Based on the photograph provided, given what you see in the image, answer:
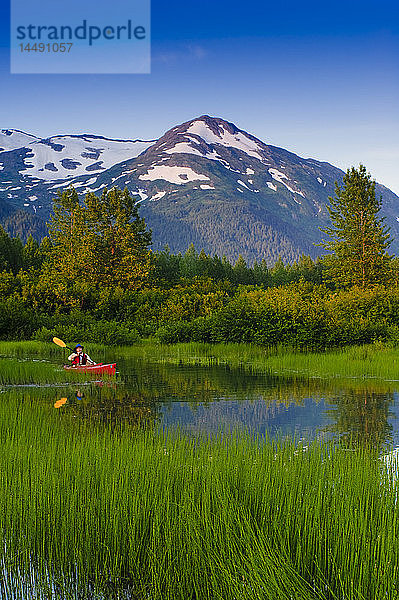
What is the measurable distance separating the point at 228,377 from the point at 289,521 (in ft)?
42.3

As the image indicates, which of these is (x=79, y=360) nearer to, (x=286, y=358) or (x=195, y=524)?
(x=286, y=358)

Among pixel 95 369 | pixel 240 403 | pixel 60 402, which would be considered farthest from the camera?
pixel 95 369

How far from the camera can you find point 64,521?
504 cm

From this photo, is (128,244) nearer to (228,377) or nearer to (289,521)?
(228,377)

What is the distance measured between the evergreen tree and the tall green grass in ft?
116

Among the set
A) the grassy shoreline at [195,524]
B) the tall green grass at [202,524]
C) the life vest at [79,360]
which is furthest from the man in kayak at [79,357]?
the tall green grass at [202,524]

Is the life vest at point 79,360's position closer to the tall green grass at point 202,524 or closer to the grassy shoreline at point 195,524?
the grassy shoreline at point 195,524

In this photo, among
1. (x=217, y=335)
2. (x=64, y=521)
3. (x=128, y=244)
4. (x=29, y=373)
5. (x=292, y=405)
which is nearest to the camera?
(x=64, y=521)

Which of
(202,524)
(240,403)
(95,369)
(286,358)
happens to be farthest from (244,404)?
(202,524)

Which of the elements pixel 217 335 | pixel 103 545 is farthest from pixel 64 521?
pixel 217 335

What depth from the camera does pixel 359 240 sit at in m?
41.4

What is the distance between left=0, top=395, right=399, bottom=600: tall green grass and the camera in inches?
162

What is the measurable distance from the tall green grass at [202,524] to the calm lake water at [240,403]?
2585 millimetres

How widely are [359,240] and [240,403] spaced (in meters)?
30.1
